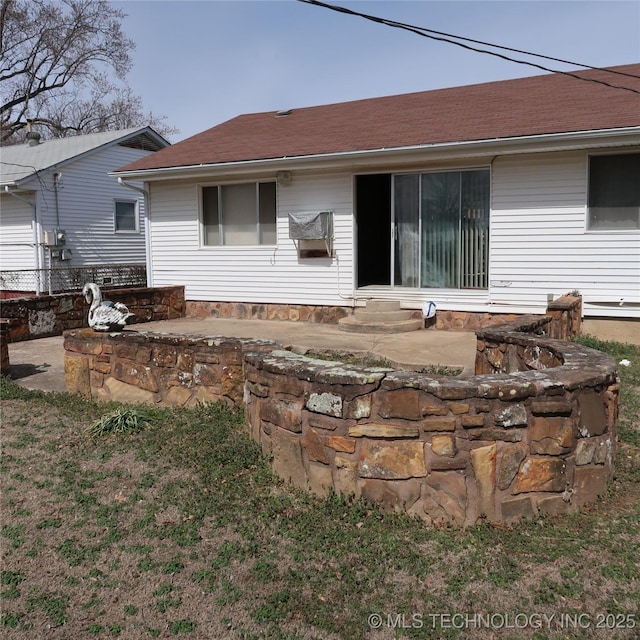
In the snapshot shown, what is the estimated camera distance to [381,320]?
9.50m

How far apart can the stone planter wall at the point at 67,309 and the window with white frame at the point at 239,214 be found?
1330 mm

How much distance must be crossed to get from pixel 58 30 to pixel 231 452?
32265mm

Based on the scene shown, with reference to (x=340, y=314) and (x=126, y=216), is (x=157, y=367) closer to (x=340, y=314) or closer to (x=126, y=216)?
(x=340, y=314)

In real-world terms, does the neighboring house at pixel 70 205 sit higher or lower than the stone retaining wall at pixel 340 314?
higher

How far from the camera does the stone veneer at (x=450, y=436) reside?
10.7 feet

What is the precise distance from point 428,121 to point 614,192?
3.26 m

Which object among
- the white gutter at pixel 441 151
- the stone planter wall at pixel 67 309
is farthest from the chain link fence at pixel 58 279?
the white gutter at pixel 441 151

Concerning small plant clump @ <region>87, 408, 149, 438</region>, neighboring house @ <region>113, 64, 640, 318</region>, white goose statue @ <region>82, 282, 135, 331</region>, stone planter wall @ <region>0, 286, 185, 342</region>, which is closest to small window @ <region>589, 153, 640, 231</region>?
neighboring house @ <region>113, 64, 640, 318</region>

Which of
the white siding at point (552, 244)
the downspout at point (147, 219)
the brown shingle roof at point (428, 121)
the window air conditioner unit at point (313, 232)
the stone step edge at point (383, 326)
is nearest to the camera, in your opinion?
the white siding at point (552, 244)

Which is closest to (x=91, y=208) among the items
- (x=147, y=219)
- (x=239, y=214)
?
(x=147, y=219)

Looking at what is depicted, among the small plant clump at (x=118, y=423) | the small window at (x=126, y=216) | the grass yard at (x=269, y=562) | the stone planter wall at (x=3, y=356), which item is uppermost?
the small window at (x=126, y=216)

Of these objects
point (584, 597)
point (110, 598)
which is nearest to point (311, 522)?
point (110, 598)

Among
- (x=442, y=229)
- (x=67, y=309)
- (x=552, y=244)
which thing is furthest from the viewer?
(x=67, y=309)

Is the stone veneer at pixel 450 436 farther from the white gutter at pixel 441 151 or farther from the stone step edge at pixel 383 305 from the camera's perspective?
the stone step edge at pixel 383 305
